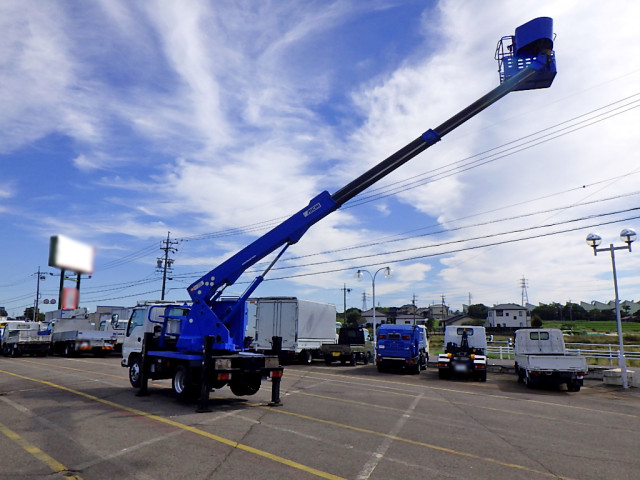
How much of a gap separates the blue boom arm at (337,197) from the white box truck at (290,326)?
12622mm

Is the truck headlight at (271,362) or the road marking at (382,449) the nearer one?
the road marking at (382,449)

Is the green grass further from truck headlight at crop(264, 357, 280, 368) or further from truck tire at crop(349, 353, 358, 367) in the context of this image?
truck headlight at crop(264, 357, 280, 368)

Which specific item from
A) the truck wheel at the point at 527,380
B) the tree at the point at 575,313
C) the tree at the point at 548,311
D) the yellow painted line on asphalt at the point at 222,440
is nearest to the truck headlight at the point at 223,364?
the yellow painted line on asphalt at the point at 222,440

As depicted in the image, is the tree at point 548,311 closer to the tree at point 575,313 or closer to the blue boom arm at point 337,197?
the tree at point 575,313

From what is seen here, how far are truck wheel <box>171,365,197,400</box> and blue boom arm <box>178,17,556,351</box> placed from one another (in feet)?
2.20

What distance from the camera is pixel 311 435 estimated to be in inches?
325

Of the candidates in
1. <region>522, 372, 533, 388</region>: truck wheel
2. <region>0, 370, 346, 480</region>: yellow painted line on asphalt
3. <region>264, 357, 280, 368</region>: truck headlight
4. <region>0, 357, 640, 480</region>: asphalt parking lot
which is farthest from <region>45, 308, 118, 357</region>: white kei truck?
<region>522, 372, 533, 388</region>: truck wheel

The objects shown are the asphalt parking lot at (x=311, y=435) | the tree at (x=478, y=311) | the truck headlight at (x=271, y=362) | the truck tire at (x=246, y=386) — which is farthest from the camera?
the tree at (x=478, y=311)

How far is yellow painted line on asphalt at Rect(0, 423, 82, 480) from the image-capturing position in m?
5.96

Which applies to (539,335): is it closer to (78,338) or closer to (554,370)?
(554,370)

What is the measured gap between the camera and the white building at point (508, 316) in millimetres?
98062

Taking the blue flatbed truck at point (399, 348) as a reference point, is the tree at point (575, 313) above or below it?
above

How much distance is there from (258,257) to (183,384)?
147 inches

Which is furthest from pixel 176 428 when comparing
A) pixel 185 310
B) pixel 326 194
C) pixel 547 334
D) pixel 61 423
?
pixel 547 334
